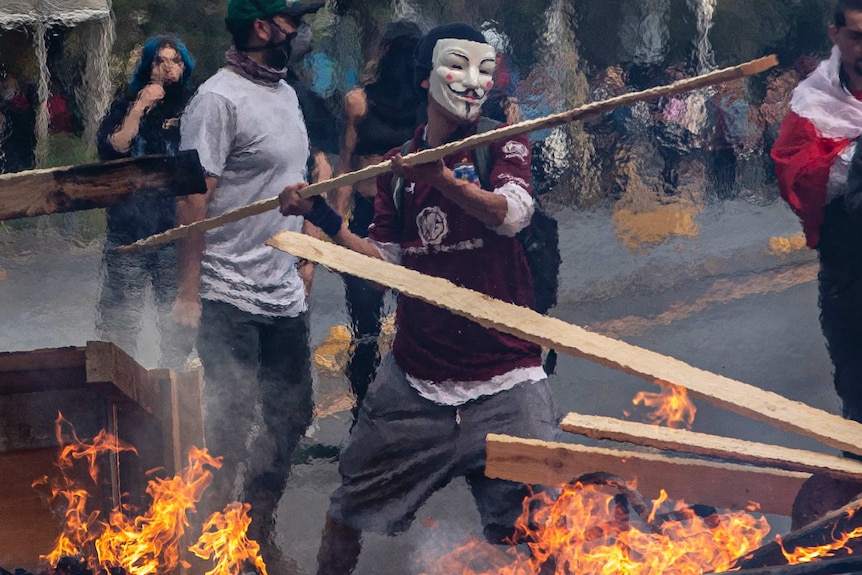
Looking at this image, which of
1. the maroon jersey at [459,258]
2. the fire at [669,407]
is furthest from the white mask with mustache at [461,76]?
the fire at [669,407]

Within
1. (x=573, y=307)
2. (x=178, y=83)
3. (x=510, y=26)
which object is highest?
(x=510, y=26)

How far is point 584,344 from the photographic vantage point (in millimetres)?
4715

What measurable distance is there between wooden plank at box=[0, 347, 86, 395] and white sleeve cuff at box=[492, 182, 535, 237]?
1.82 m

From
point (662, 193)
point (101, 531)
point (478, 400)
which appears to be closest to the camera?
point (101, 531)

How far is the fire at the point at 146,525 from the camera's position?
432cm

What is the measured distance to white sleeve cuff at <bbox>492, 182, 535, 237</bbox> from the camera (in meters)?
4.72

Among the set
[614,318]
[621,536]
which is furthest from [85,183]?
[621,536]

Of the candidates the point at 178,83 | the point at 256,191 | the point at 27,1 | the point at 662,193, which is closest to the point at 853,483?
the point at 662,193

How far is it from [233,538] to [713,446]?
2225 millimetres

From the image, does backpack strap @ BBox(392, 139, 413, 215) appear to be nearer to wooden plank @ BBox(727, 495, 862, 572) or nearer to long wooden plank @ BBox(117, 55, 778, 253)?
long wooden plank @ BBox(117, 55, 778, 253)

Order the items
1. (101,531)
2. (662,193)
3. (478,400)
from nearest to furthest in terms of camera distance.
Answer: (101,531), (478,400), (662,193)

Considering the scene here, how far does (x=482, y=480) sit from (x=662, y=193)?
1571mm

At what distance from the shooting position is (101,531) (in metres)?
4.45

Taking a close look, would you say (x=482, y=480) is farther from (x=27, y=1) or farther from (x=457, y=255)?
(x=27, y=1)
